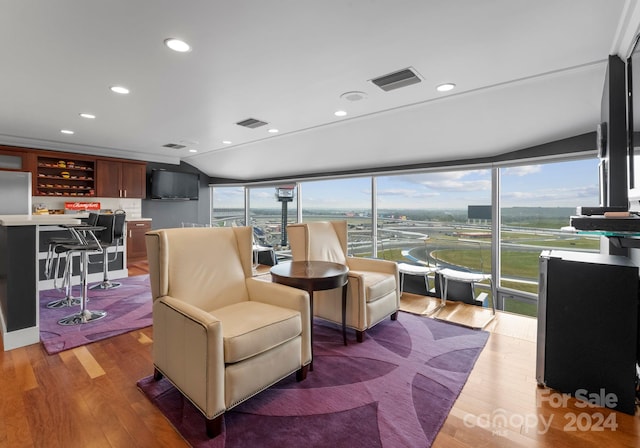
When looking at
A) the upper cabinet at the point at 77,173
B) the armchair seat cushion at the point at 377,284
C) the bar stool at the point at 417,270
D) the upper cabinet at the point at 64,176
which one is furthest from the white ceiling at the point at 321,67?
the armchair seat cushion at the point at 377,284

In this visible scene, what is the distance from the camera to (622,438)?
5.34ft

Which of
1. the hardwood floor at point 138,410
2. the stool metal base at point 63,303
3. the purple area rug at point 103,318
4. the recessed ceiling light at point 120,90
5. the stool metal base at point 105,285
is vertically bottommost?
the hardwood floor at point 138,410

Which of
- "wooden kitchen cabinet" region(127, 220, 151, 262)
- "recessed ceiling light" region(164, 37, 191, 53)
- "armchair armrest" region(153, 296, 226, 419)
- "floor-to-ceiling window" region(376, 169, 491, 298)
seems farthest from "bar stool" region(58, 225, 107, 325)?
"floor-to-ceiling window" region(376, 169, 491, 298)

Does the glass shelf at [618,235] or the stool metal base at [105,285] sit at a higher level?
the glass shelf at [618,235]

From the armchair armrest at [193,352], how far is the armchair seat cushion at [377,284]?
1.50m

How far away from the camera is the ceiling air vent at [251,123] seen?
13.3 feet

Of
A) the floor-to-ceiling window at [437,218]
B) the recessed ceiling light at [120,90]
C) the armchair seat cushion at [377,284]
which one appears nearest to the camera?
the armchair seat cushion at [377,284]

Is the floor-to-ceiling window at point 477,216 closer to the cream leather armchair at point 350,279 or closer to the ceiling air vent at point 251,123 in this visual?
the cream leather armchair at point 350,279

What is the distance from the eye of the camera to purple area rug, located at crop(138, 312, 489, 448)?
63.2 inches

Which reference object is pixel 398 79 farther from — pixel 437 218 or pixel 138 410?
pixel 138 410

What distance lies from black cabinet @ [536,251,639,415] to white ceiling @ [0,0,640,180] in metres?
1.46

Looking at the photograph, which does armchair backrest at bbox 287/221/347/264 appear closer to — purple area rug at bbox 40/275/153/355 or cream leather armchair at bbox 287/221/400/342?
cream leather armchair at bbox 287/221/400/342

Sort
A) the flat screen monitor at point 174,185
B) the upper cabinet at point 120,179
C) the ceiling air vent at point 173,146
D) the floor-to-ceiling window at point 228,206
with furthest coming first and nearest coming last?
the floor-to-ceiling window at point 228,206 < the flat screen monitor at point 174,185 < the upper cabinet at point 120,179 < the ceiling air vent at point 173,146

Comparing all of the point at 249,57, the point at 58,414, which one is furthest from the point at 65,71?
the point at 58,414
